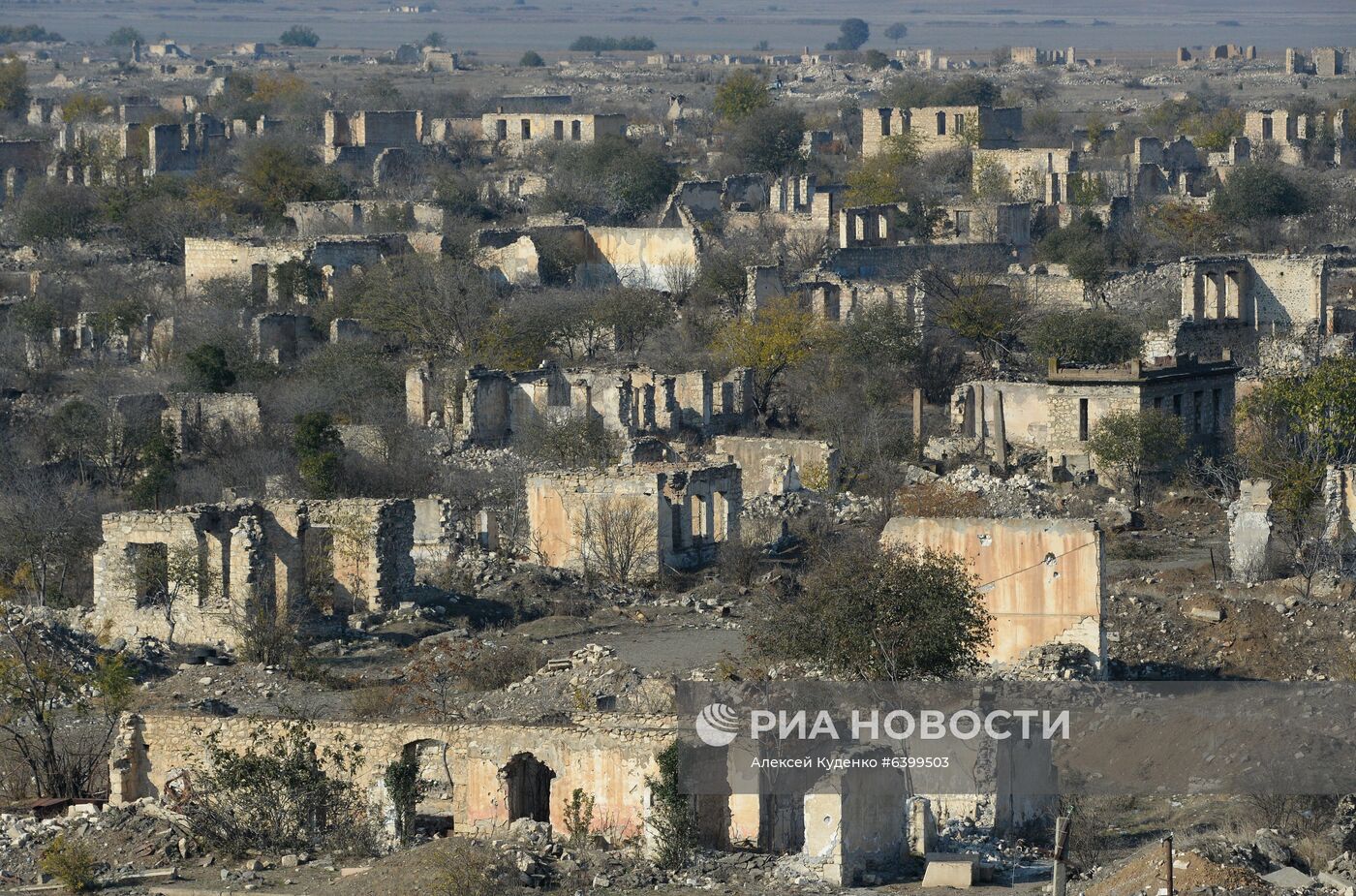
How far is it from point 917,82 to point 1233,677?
1896 inches

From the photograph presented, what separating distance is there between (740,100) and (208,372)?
93.7ft

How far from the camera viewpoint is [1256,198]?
48.6 meters

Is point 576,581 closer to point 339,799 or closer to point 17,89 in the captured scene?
point 339,799

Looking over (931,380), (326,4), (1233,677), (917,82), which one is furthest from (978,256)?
(326,4)

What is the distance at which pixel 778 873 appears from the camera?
1695 cm

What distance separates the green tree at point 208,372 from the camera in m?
35.7

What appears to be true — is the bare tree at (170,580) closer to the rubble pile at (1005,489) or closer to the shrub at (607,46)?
the rubble pile at (1005,489)

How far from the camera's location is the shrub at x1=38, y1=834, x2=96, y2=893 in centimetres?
1733

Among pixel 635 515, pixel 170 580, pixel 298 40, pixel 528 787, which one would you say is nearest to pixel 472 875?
pixel 528 787

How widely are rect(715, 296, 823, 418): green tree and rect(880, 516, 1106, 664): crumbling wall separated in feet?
41.5

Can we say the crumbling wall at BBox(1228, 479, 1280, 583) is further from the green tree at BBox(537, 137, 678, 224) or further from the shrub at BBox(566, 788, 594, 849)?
the green tree at BBox(537, 137, 678, 224)

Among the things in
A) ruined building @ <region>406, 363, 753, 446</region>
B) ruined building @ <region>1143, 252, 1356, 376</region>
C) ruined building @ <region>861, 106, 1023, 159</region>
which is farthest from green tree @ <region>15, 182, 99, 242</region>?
ruined building @ <region>1143, 252, 1356, 376</region>

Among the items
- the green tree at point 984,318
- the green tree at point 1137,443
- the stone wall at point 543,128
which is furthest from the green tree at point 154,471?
the stone wall at point 543,128

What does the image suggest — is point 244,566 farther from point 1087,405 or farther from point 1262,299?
point 1262,299
